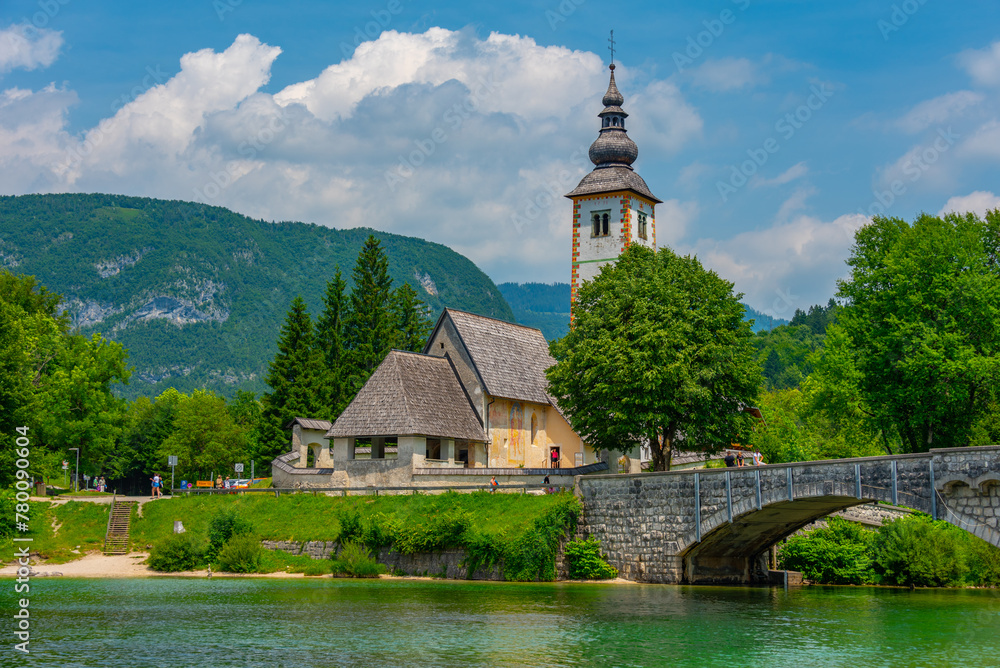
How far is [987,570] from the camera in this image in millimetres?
40531

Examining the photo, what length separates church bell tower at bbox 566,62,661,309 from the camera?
62.8 m

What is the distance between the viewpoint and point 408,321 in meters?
76.2

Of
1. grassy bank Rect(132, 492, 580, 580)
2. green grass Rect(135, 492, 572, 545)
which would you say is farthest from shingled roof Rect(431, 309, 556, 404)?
grassy bank Rect(132, 492, 580, 580)

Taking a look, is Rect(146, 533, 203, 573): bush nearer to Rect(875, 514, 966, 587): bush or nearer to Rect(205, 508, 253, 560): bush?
Rect(205, 508, 253, 560): bush

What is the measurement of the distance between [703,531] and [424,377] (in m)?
19.5

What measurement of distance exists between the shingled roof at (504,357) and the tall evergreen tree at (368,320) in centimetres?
1467

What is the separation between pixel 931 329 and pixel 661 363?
11.8m

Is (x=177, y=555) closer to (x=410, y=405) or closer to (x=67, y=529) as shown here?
(x=67, y=529)

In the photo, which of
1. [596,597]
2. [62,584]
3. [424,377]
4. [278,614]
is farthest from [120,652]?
[424,377]

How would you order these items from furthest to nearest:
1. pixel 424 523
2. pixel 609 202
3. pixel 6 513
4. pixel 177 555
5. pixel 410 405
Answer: pixel 609 202 → pixel 410 405 → pixel 6 513 → pixel 177 555 → pixel 424 523

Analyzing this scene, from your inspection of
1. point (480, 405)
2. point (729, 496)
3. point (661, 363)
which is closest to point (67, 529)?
point (480, 405)

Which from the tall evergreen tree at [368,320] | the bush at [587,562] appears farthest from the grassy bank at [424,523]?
the tall evergreen tree at [368,320]

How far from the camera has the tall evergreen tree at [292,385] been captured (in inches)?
2645

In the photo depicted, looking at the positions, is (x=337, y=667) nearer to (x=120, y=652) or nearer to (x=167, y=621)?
(x=120, y=652)
